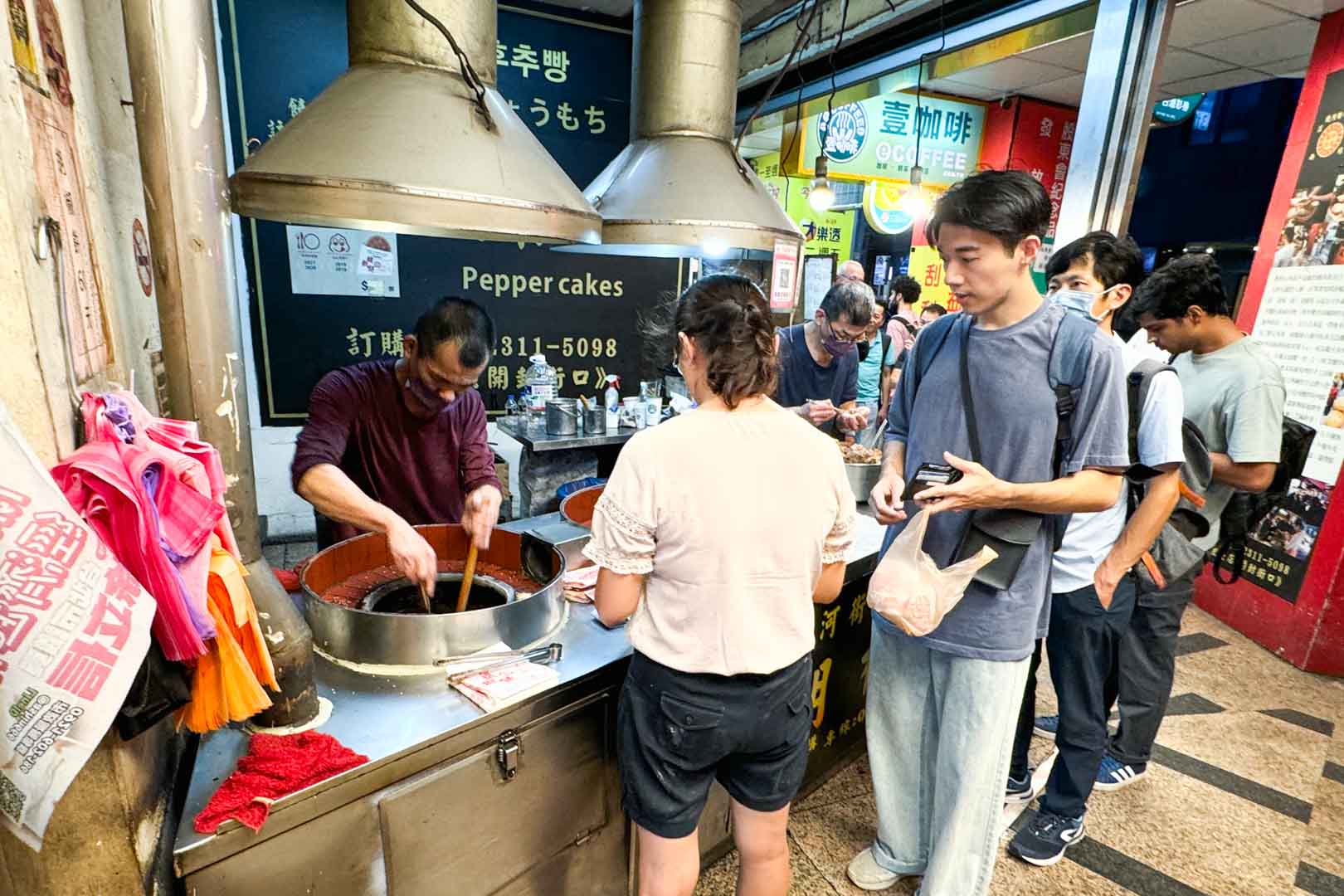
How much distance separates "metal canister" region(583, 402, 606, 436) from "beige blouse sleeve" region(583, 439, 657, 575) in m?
2.96

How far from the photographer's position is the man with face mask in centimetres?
308

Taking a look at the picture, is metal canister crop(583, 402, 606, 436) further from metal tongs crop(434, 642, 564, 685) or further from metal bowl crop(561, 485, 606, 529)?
metal tongs crop(434, 642, 564, 685)

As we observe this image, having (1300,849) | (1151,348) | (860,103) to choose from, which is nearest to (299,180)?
(1151,348)

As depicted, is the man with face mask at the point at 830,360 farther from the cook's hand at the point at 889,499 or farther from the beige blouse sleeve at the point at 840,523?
the beige blouse sleeve at the point at 840,523

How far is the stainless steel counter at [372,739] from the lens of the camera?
1.10 m

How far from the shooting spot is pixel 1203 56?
4.75 m

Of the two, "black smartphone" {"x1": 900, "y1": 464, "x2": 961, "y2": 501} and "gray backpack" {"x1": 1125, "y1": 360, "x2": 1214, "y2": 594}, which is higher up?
"black smartphone" {"x1": 900, "y1": 464, "x2": 961, "y2": 501}

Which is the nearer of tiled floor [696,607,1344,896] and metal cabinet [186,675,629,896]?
metal cabinet [186,675,629,896]

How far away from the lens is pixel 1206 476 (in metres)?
2.21

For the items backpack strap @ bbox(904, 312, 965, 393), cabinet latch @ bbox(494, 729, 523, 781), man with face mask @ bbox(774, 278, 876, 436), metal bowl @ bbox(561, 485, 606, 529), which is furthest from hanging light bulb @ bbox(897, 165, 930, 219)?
cabinet latch @ bbox(494, 729, 523, 781)

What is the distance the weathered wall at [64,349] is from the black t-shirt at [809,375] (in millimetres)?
2617

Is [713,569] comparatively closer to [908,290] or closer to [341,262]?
[341,262]

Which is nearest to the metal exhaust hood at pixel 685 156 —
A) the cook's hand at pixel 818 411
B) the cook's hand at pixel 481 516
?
the cook's hand at pixel 481 516

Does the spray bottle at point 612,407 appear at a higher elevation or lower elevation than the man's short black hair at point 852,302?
→ lower
